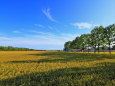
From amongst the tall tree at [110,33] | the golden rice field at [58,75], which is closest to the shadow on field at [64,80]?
the golden rice field at [58,75]

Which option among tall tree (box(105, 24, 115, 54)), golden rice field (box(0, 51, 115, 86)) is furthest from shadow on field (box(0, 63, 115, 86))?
tall tree (box(105, 24, 115, 54))

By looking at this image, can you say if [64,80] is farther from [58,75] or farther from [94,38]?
[94,38]

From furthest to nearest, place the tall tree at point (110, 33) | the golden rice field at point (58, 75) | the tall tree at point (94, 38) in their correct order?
the tall tree at point (94, 38), the tall tree at point (110, 33), the golden rice field at point (58, 75)

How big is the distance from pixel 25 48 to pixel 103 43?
141195mm

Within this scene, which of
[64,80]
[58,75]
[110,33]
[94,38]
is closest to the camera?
[64,80]

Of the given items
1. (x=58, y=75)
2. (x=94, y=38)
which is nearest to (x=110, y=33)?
(x=94, y=38)

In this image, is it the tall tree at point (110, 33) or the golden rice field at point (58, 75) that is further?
the tall tree at point (110, 33)

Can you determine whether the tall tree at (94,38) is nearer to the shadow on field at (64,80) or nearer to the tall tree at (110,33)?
the tall tree at (110,33)

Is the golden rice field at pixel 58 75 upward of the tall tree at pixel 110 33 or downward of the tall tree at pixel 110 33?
downward

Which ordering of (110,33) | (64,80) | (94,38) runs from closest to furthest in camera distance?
(64,80), (110,33), (94,38)

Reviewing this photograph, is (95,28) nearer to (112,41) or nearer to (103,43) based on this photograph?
(103,43)

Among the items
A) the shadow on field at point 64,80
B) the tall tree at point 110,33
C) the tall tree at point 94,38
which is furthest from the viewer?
the tall tree at point 94,38

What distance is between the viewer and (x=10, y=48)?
118m

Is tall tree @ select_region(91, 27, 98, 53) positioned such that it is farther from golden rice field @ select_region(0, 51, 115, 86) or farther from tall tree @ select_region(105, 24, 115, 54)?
golden rice field @ select_region(0, 51, 115, 86)
